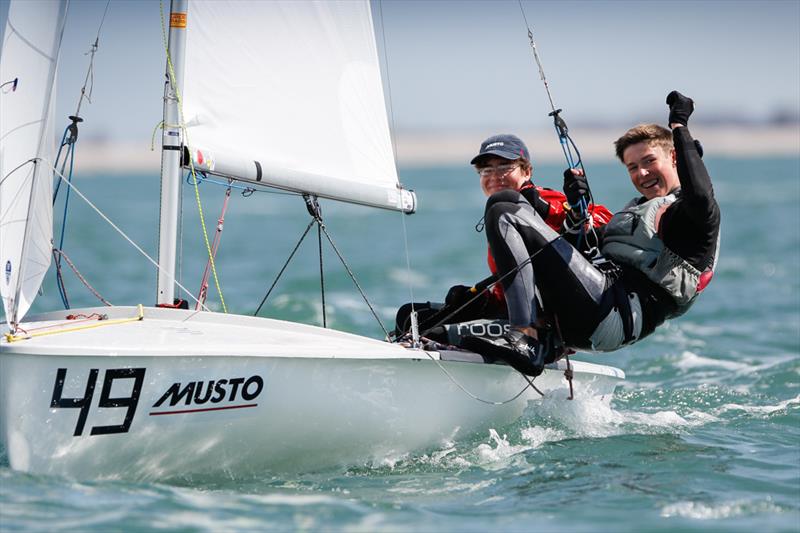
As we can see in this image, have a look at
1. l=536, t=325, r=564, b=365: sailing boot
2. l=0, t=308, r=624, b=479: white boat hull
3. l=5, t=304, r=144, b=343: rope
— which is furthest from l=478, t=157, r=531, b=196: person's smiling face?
l=5, t=304, r=144, b=343: rope

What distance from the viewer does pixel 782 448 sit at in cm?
441

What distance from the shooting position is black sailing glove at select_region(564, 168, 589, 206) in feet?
13.3

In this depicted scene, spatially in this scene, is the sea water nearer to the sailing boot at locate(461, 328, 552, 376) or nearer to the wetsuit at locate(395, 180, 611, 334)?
the sailing boot at locate(461, 328, 552, 376)

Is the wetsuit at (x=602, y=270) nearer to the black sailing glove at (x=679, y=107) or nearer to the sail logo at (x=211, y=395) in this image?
the black sailing glove at (x=679, y=107)

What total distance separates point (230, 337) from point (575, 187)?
1.49 meters

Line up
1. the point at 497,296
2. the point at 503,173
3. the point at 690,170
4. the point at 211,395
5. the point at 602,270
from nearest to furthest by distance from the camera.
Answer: the point at 211,395 → the point at 690,170 → the point at 602,270 → the point at 503,173 → the point at 497,296

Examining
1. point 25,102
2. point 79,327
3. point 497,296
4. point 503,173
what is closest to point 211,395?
point 79,327

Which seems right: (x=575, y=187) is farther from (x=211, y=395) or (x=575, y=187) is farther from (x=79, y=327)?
(x=79, y=327)

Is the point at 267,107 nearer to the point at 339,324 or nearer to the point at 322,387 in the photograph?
the point at 322,387

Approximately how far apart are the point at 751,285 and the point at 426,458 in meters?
9.17

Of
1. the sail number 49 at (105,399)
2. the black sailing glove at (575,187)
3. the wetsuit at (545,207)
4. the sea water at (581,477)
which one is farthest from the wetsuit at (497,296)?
the sail number 49 at (105,399)

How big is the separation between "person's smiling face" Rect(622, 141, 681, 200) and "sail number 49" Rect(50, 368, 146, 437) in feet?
7.40

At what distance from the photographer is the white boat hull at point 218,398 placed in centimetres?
338

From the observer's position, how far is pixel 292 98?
14.9ft
